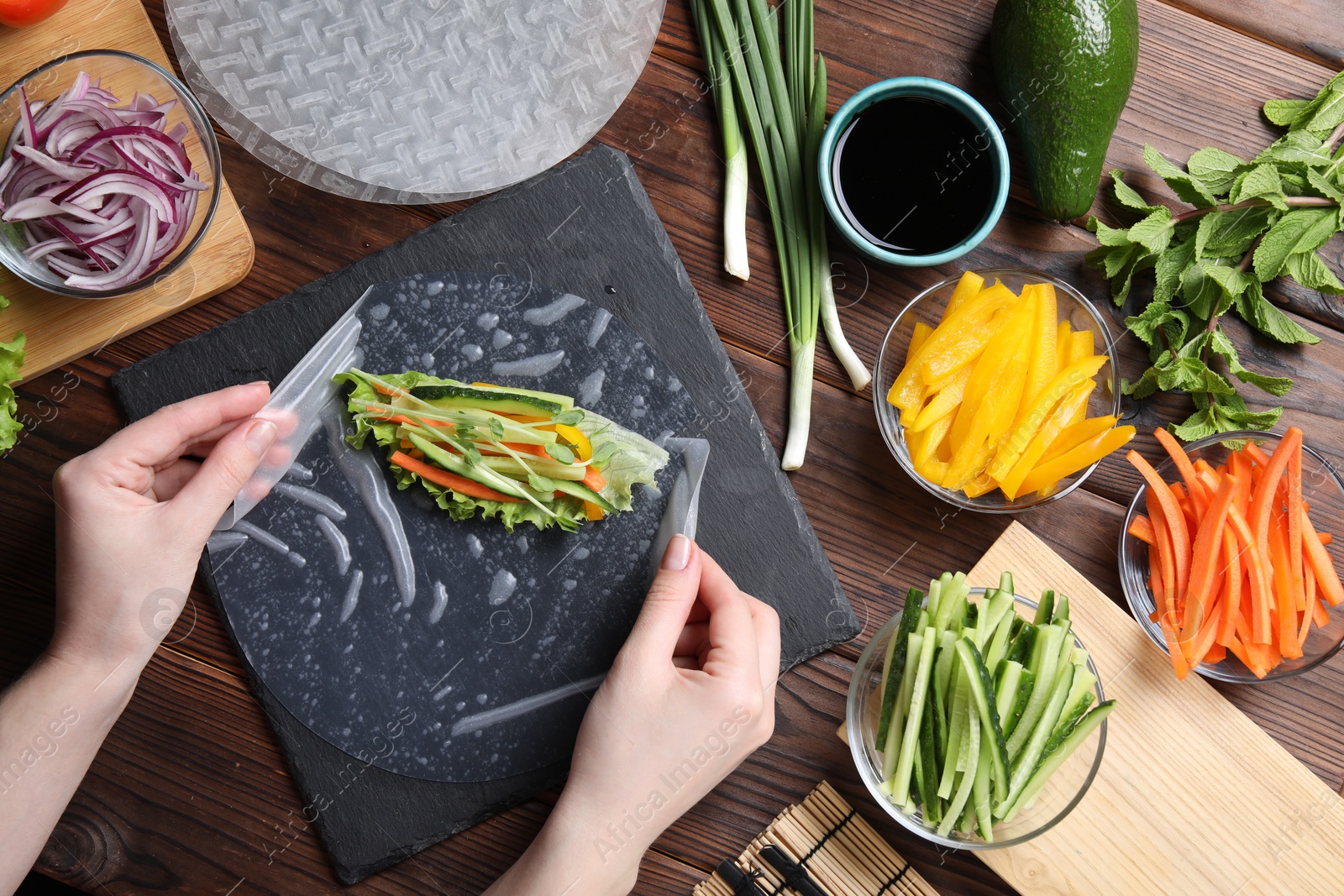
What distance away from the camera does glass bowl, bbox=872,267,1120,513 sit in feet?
4.83

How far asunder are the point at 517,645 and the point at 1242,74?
5.45ft

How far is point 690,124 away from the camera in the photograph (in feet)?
5.16

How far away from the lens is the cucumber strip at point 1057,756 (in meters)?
1.33

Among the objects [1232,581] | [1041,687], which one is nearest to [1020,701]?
[1041,687]

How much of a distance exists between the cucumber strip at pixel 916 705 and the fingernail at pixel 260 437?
3.53 feet

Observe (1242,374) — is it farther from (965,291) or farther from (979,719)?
(979,719)

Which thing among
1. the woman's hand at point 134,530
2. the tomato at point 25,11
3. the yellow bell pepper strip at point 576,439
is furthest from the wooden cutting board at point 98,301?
the yellow bell pepper strip at point 576,439

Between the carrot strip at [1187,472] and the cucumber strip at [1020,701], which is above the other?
the carrot strip at [1187,472]

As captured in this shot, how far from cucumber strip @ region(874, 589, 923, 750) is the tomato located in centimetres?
168

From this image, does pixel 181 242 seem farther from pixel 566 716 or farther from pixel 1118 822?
pixel 1118 822

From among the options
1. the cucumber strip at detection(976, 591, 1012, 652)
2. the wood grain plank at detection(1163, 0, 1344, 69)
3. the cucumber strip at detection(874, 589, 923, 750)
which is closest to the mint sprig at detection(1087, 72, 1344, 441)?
the wood grain plank at detection(1163, 0, 1344, 69)

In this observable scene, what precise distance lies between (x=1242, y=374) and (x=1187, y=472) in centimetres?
19

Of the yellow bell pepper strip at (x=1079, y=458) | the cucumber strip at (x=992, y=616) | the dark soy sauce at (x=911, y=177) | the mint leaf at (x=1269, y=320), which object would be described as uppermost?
the dark soy sauce at (x=911, y=177)

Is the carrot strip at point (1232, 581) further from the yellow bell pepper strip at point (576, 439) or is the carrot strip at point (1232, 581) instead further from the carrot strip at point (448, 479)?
the carrot strip at point (448, 479)
